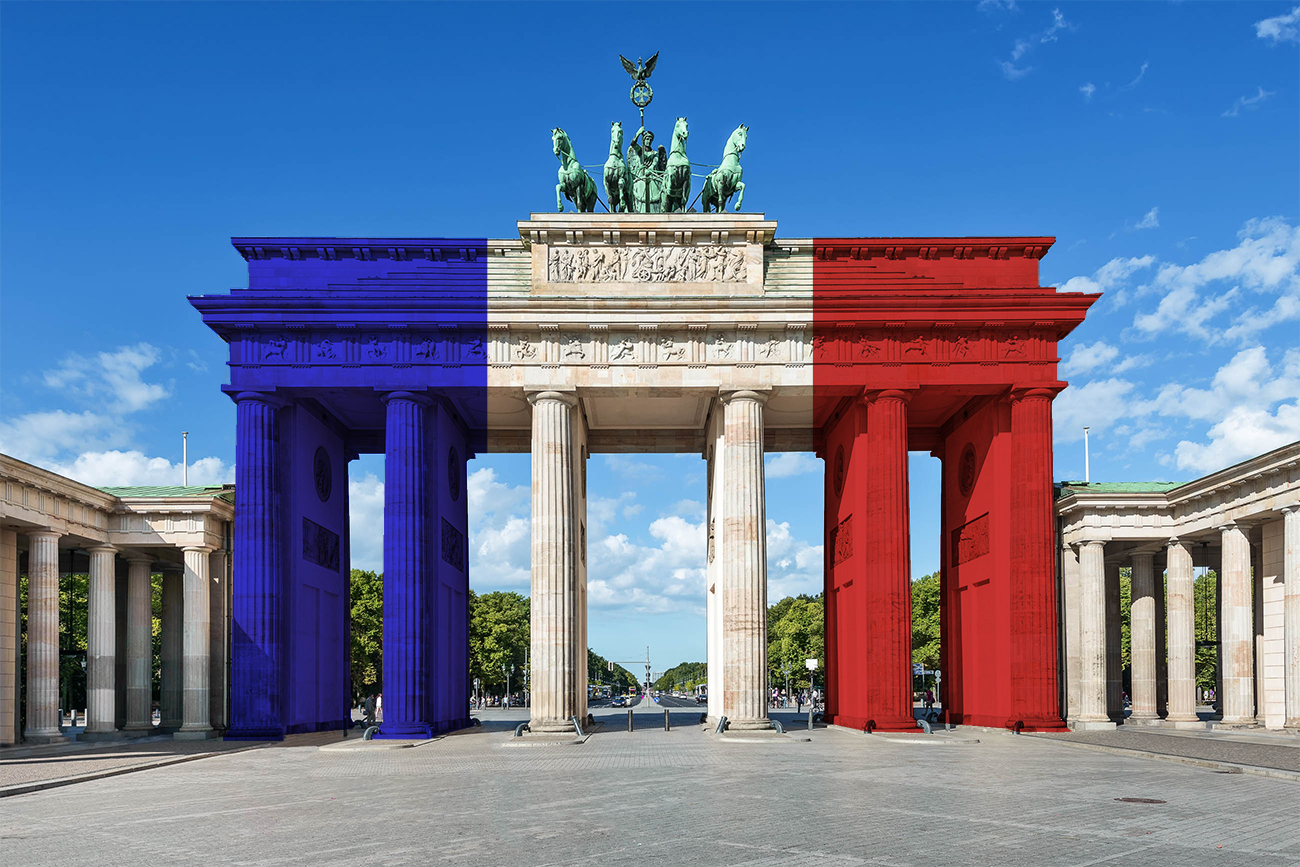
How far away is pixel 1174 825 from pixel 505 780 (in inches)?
511

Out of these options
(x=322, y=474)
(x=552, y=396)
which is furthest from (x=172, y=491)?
(x=552, y=396)

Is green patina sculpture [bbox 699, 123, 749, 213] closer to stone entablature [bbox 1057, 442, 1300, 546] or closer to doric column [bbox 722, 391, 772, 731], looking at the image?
doric column [bbox 722, 391, 772, 731]

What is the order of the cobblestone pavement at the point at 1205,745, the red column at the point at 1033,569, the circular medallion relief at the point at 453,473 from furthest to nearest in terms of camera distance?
the circular medallion relief at the point at 453,473 < the red column at the point at 1033,569 < the cobblestone pavement at the point at 1205,745

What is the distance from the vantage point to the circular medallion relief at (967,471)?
4659cm

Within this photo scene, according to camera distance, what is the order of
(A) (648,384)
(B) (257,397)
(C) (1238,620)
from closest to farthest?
(C) (1238,620) < (B) (257,397) < (A) (648,384)

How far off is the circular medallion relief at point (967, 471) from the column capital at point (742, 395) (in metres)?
9.68

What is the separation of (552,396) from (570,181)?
8463 mm

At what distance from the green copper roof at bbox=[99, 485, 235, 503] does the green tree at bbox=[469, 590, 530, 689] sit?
46377 millimetres

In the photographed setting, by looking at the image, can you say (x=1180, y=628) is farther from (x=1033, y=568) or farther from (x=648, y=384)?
(x=648, y=384)

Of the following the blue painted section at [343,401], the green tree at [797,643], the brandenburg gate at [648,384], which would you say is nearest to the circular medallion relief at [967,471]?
the brandenburg gate at [648,384]

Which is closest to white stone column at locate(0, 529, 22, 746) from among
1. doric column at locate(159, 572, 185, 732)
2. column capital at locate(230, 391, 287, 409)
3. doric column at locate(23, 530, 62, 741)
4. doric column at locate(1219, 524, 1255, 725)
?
doric column at locate(23, 530, 62, 741)

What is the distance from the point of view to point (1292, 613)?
36.0 meters

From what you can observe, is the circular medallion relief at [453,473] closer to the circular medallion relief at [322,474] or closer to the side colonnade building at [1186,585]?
the circular medallion relief at [322,474]

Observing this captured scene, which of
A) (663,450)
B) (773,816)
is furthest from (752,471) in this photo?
(773,816)
